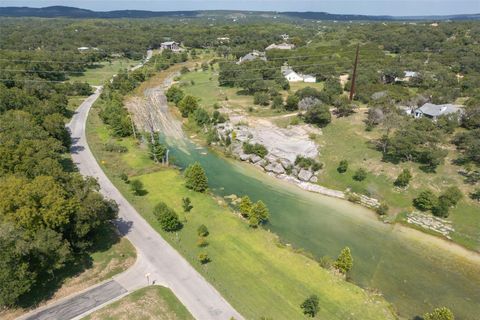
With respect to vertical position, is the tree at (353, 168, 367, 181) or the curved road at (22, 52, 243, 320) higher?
the curved road at (22, 52, 243, 320)

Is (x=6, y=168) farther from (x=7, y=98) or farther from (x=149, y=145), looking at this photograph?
(x=7, y=98)

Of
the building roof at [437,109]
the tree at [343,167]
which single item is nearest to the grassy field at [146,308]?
the tree at [343,167]

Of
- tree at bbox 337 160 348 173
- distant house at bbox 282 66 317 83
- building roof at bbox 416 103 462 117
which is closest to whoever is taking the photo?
tree at bbox 337 160 348 173

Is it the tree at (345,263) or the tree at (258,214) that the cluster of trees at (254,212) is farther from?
the tree at (345,263)

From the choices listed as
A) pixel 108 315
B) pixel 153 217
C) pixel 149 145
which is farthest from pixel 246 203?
pixel 149 145

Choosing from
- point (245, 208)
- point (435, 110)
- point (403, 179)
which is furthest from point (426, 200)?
point (435, 110)

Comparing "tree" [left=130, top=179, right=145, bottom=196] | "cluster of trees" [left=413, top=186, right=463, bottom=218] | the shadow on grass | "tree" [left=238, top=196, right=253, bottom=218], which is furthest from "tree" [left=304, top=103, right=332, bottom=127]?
the shadow on grass

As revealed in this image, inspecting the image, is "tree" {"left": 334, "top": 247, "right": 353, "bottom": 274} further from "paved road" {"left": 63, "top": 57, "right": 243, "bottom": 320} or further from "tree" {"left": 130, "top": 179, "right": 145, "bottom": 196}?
"tree" {"left": 130, "top": 179, "right": 145, "bottom": 196}
